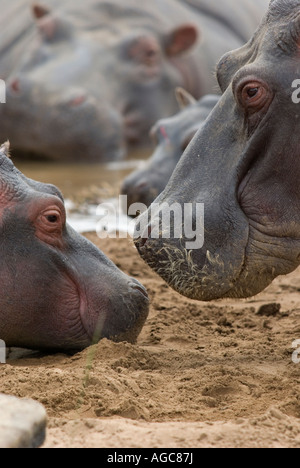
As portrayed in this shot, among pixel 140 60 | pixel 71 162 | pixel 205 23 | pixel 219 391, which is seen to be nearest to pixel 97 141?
pixel 71 162

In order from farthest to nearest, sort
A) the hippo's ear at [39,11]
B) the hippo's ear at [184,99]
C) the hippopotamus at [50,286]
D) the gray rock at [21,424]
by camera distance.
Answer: the hippo's ear at [39,11] → the hippo's ear at [184,99] → the hippopotamus at [50,286] → the gray rock at [21,424]

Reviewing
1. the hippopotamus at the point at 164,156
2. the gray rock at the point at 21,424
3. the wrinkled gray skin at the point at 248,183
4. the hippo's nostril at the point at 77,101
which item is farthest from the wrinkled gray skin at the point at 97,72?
the gray rock at the point at 21,424

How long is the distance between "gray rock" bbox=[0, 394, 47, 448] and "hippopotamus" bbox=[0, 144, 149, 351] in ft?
4.23

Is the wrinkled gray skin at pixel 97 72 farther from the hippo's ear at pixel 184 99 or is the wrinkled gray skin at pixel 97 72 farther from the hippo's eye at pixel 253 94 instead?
the hippo's eye at pixel 253 94

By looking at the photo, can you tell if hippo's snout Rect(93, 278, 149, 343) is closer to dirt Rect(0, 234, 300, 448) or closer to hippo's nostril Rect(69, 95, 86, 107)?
dirt Rect(0, 234, 300, 448)

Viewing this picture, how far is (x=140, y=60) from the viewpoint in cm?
1005

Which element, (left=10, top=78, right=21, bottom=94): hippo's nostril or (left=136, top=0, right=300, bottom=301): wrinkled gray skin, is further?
(left=10, top=78, right=21, bottom=94): hippo's nostril

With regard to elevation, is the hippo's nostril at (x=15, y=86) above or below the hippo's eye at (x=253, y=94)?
below

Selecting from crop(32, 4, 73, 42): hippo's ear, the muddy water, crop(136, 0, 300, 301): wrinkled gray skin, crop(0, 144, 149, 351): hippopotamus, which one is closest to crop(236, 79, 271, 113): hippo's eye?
crop(136, 0, 300, 301): wrinkled gray skin

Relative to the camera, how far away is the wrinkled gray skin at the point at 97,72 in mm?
9523

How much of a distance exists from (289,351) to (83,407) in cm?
114

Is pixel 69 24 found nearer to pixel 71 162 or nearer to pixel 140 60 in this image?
pixel 140 60

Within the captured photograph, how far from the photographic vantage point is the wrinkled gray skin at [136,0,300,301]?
3473 millimetres

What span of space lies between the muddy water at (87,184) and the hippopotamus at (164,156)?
0.84 ft
